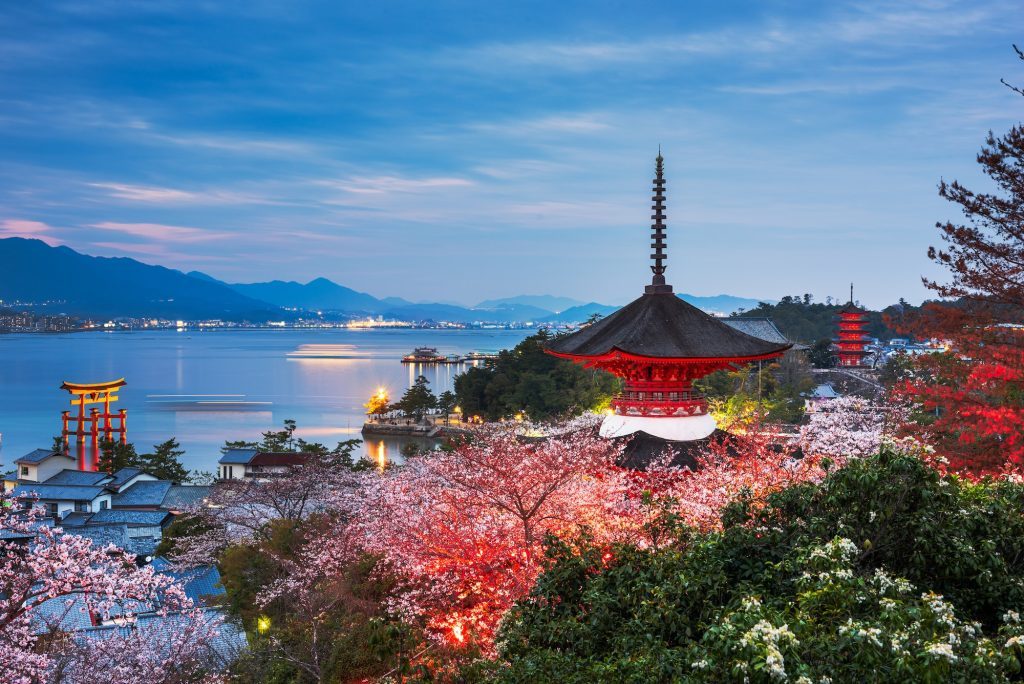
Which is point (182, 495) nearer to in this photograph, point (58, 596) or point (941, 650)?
point (58, 596)

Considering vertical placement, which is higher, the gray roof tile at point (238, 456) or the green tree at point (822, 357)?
the green tree at point (822, 357)

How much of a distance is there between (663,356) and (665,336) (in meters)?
0.54

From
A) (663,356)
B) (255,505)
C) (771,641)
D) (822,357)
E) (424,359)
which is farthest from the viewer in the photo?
(424,359)

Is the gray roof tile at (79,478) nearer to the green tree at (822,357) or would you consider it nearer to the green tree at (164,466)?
the green tree at (164,466)

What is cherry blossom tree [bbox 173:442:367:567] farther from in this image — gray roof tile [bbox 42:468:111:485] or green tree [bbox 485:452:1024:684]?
green tree [bbox 485:452:1024:684]

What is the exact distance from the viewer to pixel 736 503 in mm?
5516

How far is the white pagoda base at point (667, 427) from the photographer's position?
1236cm

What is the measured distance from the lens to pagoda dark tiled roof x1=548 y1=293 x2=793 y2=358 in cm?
1195

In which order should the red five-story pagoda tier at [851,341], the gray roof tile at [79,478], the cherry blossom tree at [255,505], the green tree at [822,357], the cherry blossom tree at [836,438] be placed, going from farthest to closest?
A: the green tree at [822,357], the red five-story pagoda tier at [851,341], the gray roof tile at [79,478], the cherry blossom tree at [255,505], the cherry blossom tree at [836,438]

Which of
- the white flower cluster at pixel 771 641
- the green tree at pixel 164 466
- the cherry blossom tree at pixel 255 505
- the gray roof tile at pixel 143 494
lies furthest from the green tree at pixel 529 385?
the white flower cluster at pixel 771 641

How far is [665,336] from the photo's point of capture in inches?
481

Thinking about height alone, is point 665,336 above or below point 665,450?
above

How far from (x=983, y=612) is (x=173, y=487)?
30712mm

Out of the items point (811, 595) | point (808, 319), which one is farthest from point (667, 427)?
point (808, 319)
